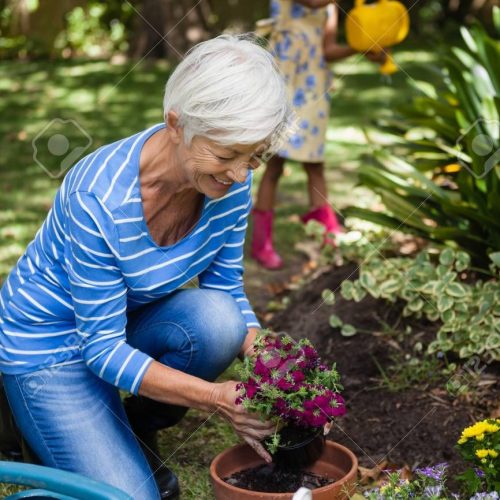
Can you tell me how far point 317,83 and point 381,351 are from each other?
1829mm

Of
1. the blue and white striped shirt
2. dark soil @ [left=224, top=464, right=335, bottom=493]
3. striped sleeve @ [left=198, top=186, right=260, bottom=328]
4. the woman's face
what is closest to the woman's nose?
the woman's face

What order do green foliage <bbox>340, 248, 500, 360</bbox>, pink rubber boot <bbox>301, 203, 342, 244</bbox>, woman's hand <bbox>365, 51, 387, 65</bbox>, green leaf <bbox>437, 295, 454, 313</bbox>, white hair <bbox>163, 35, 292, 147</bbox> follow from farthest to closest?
pink rubber boot <bbox>301, 203, 342, 244</bbox>
woman's hand <bbox>365, 51, 387, 65</bbox>
green leaf <bbox>437, 295, 454, 313</bbox>
green foliage <bbox>340, 248, 500, 360</bbox>
white hair <bbox>163, 35, 292, 147</bbox>

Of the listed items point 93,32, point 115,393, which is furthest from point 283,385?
point 93,32

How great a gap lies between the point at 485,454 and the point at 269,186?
8.70ft

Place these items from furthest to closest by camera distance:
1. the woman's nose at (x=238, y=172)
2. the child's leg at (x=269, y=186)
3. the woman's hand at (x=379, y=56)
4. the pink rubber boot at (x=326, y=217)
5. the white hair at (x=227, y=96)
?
the pink rubber boot at (x=326, y=217)
the child's leg at (x=269, y=186)
the woman's hand at (x=379, y=56)
the woman's nose at (x=238, y=172)
the white hair at (x=227, y=96)

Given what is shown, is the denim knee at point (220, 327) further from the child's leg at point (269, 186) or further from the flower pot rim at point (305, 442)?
the child's leg at point (269, 186)

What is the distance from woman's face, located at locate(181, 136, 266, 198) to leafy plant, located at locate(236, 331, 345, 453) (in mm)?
420

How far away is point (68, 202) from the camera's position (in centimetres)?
229

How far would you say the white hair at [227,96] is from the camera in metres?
2.14

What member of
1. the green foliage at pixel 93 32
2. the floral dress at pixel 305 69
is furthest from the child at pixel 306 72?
the green foliage at pixel 93 32

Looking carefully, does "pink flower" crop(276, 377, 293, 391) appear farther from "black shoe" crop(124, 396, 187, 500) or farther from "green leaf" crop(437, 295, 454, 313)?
"green leaf" crop(437, 295, 454, 313)

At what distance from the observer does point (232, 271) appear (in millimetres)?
2729

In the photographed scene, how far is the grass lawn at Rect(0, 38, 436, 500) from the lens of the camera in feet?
10.1

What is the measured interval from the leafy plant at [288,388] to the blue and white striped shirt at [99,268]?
0.29 meters
